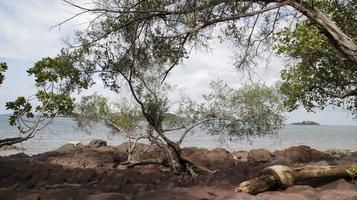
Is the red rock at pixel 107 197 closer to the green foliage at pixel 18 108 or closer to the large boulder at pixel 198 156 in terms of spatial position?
the green foliage at pixel 18 108

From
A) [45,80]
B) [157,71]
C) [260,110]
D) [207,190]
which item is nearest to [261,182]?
[207,190]

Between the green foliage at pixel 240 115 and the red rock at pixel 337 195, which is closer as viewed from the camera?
the red rock at pixel 337 195

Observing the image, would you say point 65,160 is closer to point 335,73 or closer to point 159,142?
point 159,142

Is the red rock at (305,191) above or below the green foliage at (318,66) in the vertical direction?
below

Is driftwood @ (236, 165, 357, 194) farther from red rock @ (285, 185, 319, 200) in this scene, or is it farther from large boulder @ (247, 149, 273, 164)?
large boulder @ (247, 149, 273, 164)

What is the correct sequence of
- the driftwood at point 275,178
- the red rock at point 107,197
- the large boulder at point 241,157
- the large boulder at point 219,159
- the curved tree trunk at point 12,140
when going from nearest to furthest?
the red rock at point 107,197 → the driftwood at point 275,178 → the curved tree trunk at point 12,140 → the large boulder at point 219,159 → the large boulder at point 241,157

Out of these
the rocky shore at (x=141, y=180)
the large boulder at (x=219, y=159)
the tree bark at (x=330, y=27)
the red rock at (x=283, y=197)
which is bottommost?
the red rock at (x=283, y=197)

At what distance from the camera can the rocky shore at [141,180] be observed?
323 inches

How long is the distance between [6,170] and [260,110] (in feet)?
42.9

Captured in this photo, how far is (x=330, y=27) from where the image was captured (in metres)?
9.26

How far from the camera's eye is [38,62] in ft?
44.8

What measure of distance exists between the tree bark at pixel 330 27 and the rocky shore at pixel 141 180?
267cm

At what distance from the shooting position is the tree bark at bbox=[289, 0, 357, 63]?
30.1 ft

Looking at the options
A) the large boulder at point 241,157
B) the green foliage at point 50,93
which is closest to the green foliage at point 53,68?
the green foliage at point 50,93
